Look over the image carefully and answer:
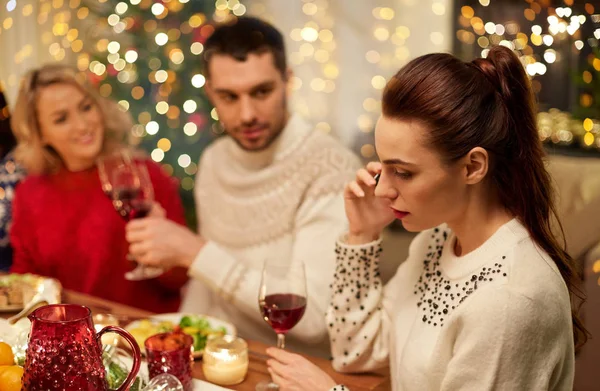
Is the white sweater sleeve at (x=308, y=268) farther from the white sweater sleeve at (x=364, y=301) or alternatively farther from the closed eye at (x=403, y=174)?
the closed eye at (x=403, y=174)

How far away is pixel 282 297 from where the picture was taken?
1354 millimetres

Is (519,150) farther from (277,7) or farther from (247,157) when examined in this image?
(277,7)

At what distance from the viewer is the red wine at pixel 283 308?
1.34 m

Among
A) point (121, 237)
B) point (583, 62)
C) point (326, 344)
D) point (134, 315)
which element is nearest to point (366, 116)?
point (583, 62)

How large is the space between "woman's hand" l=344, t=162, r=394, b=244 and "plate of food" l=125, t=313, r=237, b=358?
15.6 inches

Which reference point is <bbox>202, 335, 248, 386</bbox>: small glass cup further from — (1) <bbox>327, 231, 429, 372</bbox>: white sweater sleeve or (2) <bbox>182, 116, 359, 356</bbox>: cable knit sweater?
(2) <bbox>182, 116, 359, 356</bbox>: cable knit sweater

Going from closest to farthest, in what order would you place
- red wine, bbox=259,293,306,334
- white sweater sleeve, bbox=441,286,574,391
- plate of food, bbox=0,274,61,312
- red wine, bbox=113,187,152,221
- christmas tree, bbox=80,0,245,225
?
1. white sweater sleeve, bbox=441,286,574,391
2. red wine, bbox=259,293,306,334
3. plate of food, bbox=0,274,61,312
4. red wine, bbox=113,187,152,221
5. christmas tree, bbox=80,0,245,225

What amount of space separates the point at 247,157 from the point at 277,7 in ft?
9.94

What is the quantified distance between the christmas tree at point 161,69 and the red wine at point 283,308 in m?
2.71

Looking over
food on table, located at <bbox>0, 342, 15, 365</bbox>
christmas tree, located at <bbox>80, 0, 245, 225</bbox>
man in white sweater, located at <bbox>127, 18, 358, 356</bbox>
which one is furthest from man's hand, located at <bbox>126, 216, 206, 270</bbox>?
christmas tree, located at <bbox>80, 0, 245, 225</bbox>

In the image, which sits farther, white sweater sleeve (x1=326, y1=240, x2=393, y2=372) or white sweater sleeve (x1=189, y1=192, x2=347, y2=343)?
white sweater sleeve (x1=189, y1=192, x2=347, y2=343)

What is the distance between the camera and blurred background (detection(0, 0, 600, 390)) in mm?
3742

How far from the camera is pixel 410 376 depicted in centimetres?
128

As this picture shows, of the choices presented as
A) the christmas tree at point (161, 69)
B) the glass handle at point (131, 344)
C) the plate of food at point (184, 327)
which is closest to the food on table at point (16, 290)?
the plate of food at point (184, 327)
